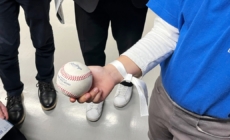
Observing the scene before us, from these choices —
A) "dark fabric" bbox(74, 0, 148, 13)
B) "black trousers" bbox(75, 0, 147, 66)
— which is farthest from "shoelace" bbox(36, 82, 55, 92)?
"dark fabric" bbox(74, 0, 148, 13)

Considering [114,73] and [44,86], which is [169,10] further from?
[44,86]

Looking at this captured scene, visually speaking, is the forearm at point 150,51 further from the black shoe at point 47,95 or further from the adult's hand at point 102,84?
the black shoe at point 47,95

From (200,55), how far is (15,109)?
3.89ft

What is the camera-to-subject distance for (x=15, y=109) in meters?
1.48

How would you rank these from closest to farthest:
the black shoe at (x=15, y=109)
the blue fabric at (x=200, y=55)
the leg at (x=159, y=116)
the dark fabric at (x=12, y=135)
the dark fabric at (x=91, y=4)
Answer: the blue fabric at (x=200, y=55)
the leg at (x=159, y=116)
the dark fabric at (x=91, y=4)
the dark fabric at (x=12, y=135)
the black shoe at (x=15, y=109)

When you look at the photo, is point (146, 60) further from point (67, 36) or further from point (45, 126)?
point (67, 36)

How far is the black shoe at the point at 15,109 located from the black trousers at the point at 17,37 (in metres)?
0.04

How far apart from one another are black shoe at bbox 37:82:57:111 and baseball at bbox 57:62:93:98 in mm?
823

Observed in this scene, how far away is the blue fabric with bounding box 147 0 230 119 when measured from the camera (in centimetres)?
57

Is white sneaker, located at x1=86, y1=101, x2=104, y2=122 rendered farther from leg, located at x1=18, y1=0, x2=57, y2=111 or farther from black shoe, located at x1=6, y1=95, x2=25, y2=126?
black shoe, located at x1=6, y1=95, x2=25, y2=126

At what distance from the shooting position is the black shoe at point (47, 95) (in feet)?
5.06

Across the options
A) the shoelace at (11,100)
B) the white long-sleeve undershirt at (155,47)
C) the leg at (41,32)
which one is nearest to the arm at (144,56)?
the white long-sleeve undershirt at (155,47)

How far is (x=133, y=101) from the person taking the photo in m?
1.63

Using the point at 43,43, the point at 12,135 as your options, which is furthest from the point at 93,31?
the point at 12,135
